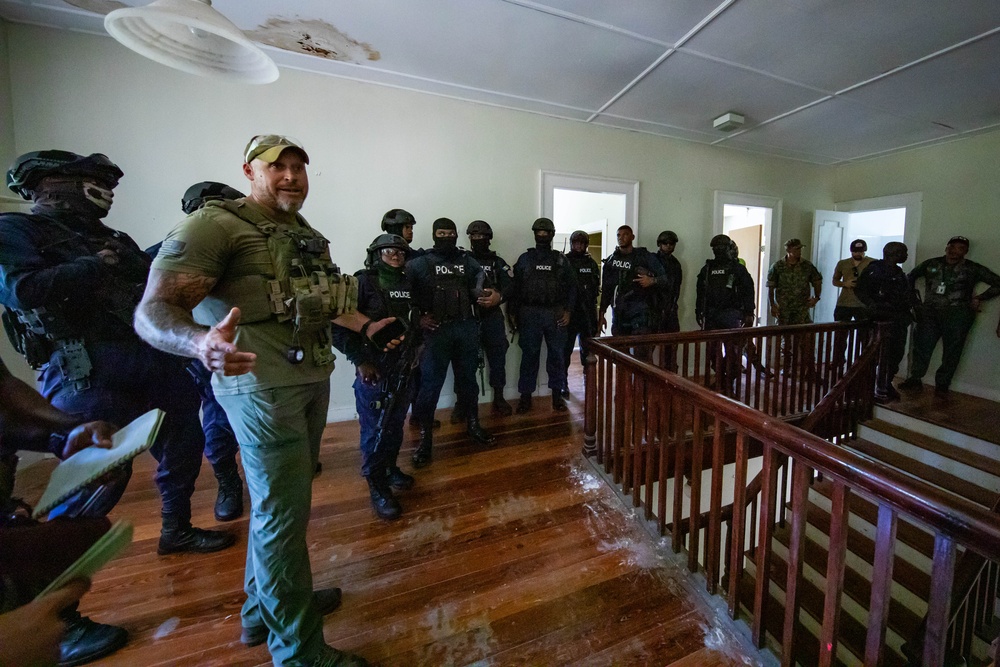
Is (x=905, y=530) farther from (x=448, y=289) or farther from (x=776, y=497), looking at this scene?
(x=448, y=289)

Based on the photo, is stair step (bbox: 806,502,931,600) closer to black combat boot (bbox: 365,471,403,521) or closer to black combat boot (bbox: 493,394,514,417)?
black combat boot (bbox: 493,394,514,417)

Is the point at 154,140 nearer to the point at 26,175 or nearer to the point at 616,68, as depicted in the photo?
the point at 26,175

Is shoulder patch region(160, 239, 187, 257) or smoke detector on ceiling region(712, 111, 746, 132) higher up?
smoke detector on ceiling region(712, 111, 746, 132)

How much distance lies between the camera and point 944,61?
8.52ft

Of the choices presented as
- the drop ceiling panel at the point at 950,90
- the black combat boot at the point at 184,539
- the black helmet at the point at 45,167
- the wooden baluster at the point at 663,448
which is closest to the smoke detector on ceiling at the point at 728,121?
the drop ceiling panel at the point at 950,90

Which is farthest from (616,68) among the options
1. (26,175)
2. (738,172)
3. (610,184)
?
(26,175)

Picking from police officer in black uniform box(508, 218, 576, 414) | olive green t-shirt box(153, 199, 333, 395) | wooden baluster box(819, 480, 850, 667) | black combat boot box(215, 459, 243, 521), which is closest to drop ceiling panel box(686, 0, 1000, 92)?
police officer in black uniform box(508, 218, 576, 414)

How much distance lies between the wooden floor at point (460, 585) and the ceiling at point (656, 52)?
2.67 metres

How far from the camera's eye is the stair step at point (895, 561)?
85.7 inches

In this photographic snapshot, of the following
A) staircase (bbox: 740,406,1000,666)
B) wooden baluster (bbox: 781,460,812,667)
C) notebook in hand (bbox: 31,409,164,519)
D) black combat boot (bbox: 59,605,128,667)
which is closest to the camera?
notebook in hand (bbox: 31,409,164,519)

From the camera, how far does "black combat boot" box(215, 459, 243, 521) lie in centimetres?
190

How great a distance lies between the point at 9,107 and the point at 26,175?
1.77 m

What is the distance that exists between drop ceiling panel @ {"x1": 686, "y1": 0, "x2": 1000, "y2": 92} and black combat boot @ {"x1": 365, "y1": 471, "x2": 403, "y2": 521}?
3.18 meters

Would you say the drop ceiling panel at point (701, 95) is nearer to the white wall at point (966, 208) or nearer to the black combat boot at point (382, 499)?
the white wall at point (966, 208)
